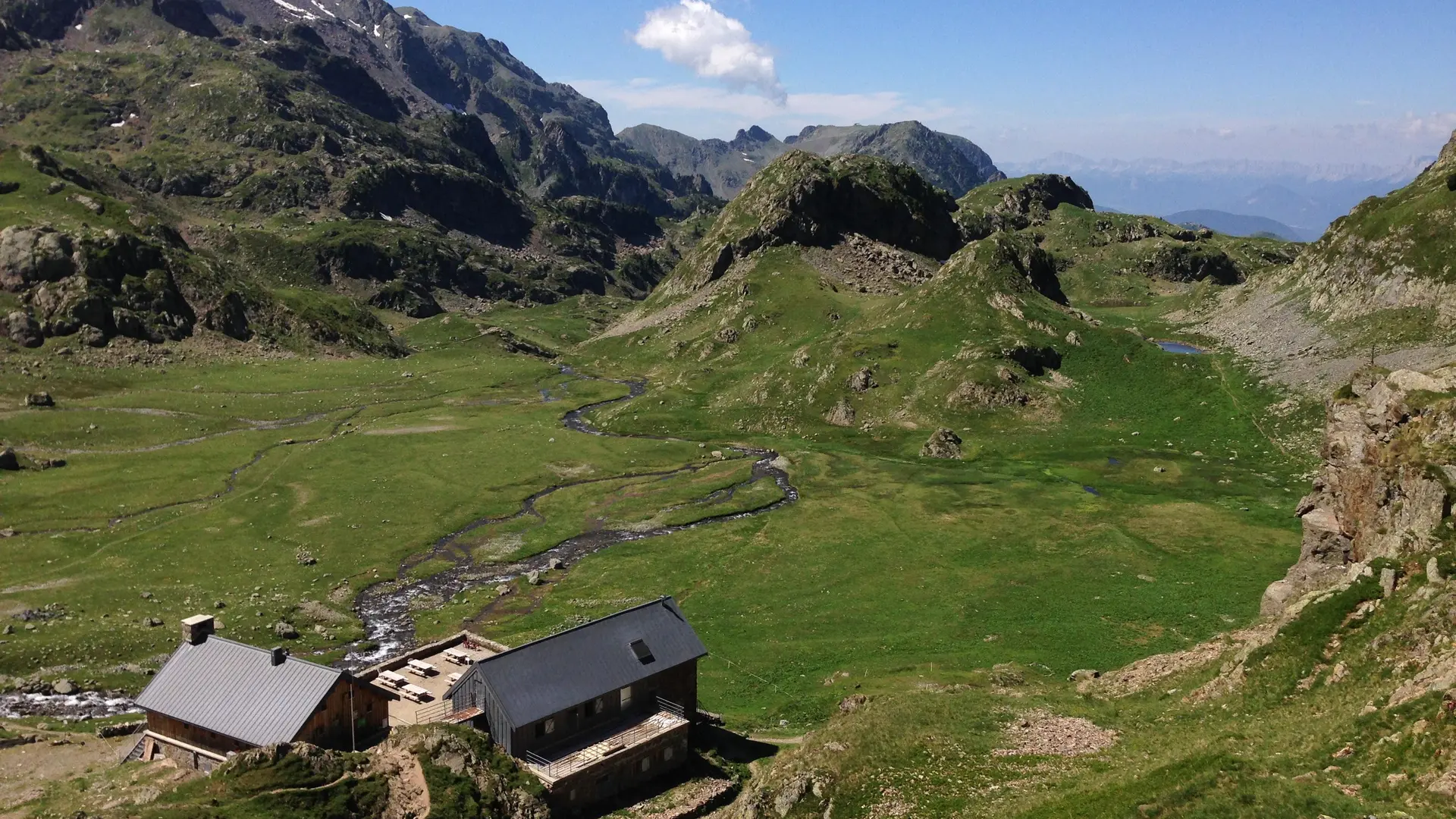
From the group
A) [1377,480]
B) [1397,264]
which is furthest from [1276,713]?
[1397,264]

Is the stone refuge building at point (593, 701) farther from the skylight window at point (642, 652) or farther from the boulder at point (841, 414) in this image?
the boulder at point (841, 414)

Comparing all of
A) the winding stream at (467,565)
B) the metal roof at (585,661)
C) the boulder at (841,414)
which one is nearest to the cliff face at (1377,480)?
the metal roof at (585,661)

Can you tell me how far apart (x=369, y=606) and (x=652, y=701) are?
50.0m

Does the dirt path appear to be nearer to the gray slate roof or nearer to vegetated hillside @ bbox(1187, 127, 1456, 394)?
the gray slate roof

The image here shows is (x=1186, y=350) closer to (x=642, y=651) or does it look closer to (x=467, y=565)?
(x=467, y=565)

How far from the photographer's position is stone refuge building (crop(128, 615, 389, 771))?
53281 mm

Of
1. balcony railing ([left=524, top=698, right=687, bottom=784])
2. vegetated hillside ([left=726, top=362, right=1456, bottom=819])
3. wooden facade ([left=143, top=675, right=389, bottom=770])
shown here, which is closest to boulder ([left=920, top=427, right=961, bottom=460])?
vegetated hillside ([left=726, top=362, right=1456, bottom=819])

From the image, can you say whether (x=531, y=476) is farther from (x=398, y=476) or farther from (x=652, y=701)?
(x=652, y=701)

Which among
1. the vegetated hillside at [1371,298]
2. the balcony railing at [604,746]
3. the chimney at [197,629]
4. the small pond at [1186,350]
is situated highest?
the vegetated hillside at [1371,298]

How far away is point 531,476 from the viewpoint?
14988cm

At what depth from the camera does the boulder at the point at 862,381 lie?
185000 millimetres

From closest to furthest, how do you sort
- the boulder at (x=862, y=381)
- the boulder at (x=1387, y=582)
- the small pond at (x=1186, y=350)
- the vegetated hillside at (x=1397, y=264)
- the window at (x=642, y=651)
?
the boulder at (x=1387, y=582) → the window at (x=642, y=651) → the vegetated hillside at (x=1397, y=264) → the small pond at (x=1186, y=350) → the boulder at (x=862, y=381)

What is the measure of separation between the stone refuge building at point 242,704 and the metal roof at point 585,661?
5887 mm

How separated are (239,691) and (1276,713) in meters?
56.3
